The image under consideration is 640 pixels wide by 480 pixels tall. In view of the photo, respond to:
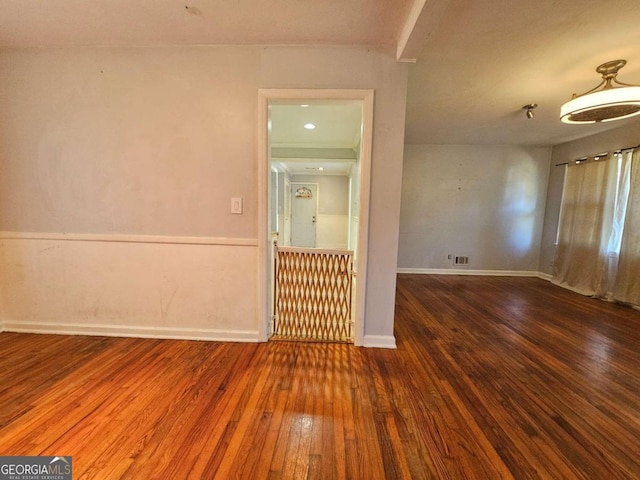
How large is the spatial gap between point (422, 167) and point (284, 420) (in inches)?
182

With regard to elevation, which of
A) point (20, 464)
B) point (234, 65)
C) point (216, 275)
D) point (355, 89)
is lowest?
point (20, 464)

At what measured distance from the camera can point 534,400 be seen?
152cm

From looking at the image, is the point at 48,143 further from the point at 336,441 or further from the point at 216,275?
the point at 336,441

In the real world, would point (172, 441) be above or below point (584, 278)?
below

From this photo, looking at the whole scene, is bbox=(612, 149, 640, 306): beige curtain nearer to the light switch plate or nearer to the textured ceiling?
the textured ceiling

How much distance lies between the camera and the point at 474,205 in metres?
4.64

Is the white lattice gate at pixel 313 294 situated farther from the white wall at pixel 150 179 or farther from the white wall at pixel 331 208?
the white wall at pixel 331 208

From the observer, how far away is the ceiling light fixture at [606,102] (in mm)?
1822

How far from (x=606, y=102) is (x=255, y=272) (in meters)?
3.04

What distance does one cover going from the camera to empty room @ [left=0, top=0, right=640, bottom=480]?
1220 mm

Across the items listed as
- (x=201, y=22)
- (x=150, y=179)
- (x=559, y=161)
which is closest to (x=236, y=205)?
(x=150, y=179)

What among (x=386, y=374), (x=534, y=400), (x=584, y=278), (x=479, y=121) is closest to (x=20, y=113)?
(x=386, y=374)

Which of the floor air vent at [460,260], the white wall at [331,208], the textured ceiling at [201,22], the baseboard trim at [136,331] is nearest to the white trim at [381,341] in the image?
the baseboard trim at [136,331]

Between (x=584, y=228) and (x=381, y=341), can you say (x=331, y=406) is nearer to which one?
(x=381, y=341)
